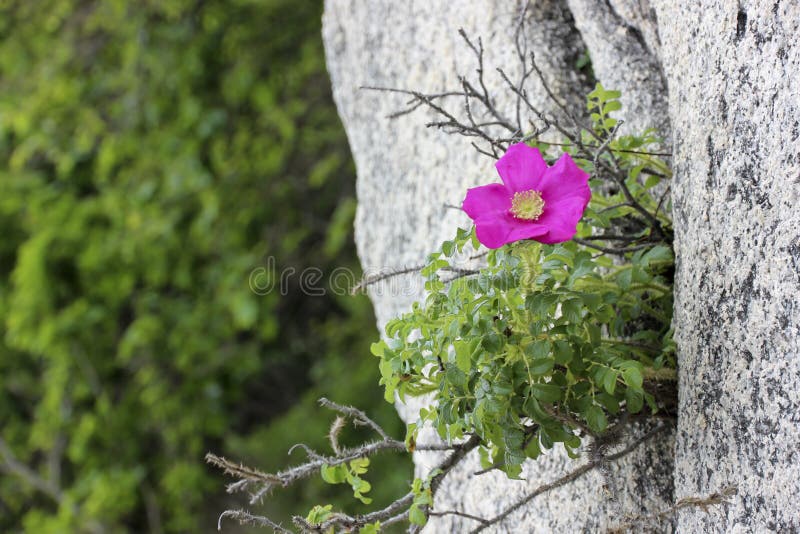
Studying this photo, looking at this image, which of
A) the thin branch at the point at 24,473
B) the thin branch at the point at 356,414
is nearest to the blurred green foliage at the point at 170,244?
the thin branch at the point at 24,473

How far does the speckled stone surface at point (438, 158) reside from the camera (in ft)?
3.24

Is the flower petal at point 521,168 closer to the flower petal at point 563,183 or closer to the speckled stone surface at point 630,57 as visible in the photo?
the flower petal at point 563,183

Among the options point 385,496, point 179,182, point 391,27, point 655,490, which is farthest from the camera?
point 179,182

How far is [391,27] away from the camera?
151cm

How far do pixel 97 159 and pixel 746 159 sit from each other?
8.86ft

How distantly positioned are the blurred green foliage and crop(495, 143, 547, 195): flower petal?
1953 mm

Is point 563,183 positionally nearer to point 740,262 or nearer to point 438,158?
point 740,262

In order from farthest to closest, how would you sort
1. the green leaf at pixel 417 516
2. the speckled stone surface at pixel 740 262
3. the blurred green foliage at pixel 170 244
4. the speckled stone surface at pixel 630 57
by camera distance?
1. the blurred green foliage at pixel 170 244
2. the speckled stone surface at pixel 630 57
3. the green leaf at pixel 417 516
4. the speckled stone surface at pixel 740 262

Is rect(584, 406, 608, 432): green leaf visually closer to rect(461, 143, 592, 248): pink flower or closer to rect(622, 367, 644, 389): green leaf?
rect(622, 367, 644, 389): green leaf

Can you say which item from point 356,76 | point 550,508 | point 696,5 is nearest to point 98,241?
point 356,76

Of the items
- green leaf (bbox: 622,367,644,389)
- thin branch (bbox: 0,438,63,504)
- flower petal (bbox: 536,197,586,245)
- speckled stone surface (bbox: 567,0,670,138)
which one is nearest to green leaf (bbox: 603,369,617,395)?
green leaf (bbox: 622,367,644,389)

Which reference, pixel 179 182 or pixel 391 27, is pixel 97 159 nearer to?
pixel 179 182

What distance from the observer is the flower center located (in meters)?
0.76

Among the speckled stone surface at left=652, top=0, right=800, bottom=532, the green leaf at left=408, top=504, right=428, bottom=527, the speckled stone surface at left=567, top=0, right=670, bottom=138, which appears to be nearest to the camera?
the speckled stone surface at left=652, top=0, right=800, bottom=532
